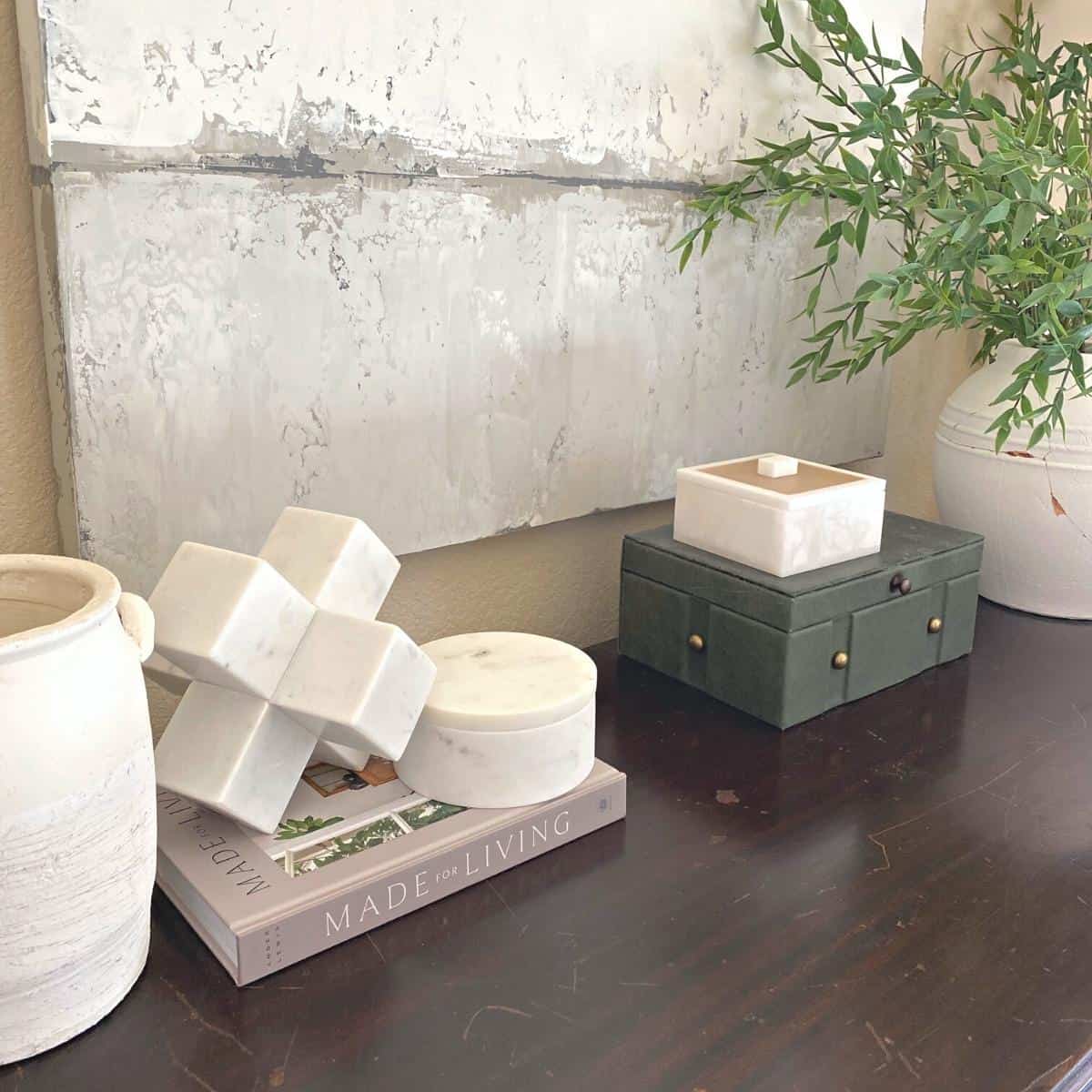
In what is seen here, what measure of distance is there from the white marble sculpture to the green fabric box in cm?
31

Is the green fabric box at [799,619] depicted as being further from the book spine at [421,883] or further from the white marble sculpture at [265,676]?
the white marble sculpture at [265,676]

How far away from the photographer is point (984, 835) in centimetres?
70

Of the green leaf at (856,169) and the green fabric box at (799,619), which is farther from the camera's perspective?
the green leaf at (856,169)

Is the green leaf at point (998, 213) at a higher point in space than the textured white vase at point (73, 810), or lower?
higher

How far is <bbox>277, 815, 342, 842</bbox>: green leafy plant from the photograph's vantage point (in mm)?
616

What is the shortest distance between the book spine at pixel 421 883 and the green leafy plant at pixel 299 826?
56mm

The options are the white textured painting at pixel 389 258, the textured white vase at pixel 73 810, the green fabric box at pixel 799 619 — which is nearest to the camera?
the textured white vase at pixel 73 810

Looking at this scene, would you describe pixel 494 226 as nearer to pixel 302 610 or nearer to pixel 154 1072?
pixel 302 610

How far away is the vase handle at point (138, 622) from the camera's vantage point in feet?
1.71

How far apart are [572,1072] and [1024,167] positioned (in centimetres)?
71

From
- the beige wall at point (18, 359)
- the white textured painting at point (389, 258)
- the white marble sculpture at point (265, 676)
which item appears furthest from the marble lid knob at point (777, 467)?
the beige wall at point (18, 359)

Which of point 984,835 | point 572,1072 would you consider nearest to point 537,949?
point 572,1072

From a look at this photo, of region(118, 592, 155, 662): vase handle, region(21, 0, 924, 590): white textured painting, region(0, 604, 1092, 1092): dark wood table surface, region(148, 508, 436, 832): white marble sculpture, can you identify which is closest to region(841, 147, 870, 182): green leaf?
region(21, 0, 924, 590): white textured painting

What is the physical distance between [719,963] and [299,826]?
0.24 m
